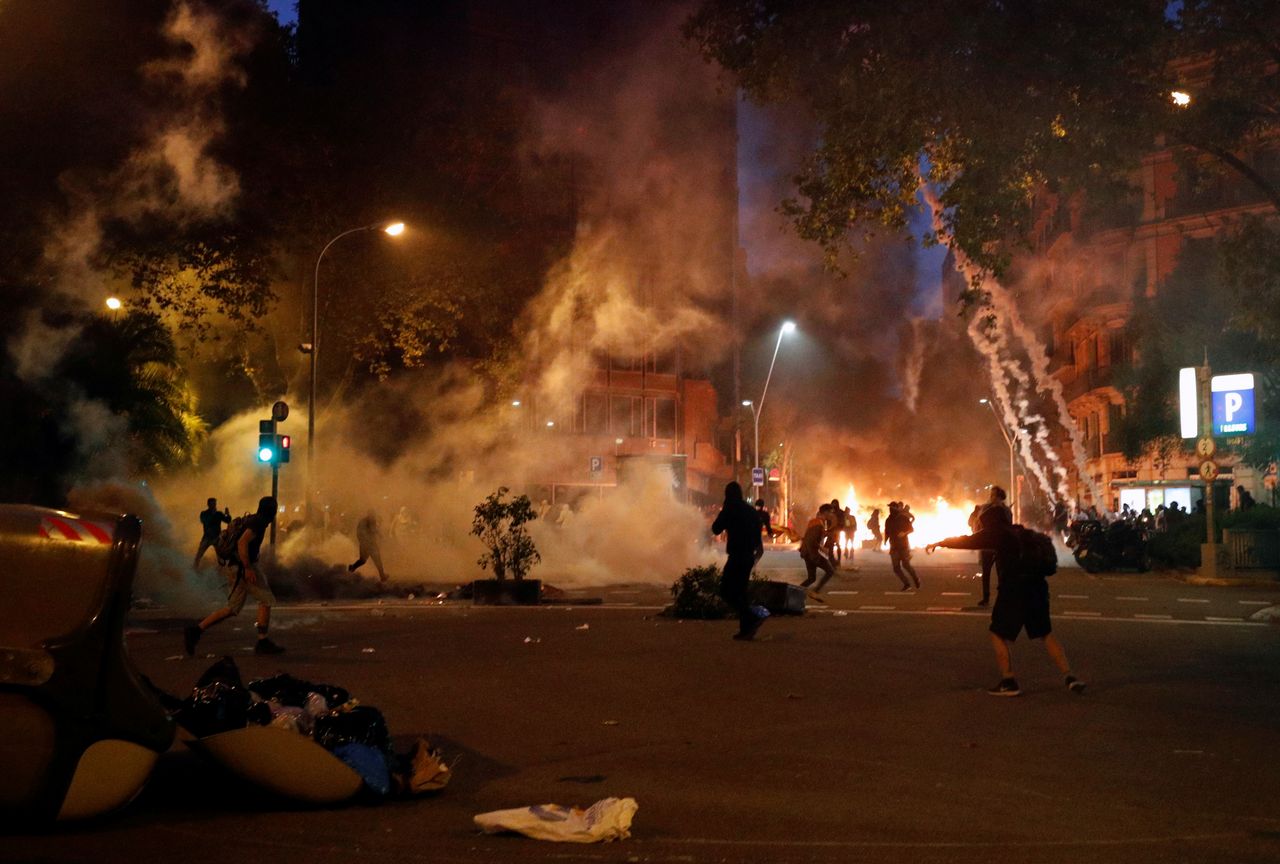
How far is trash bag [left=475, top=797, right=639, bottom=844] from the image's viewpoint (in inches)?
226

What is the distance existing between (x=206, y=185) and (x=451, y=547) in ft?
32.6

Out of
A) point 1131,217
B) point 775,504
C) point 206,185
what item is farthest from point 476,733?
point 775,504

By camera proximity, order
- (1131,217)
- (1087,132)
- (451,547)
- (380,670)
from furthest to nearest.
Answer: (1131,217)
(451,547)
(1087,132)
(380,670)

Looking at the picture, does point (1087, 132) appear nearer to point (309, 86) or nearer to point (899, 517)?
point (899, 517)

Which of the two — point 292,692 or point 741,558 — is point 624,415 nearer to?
point 741,558

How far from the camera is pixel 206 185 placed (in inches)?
1025

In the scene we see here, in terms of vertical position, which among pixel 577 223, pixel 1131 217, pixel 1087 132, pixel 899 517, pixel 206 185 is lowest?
pixel 899 517

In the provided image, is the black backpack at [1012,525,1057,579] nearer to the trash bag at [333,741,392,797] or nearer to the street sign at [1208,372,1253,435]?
the trash bag at [333,741,392,797]

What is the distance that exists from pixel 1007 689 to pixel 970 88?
6771mm

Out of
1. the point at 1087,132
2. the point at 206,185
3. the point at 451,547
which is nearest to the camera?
the point at 1087,132

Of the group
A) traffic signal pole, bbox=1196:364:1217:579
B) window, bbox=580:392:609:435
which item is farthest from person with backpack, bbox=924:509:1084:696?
window, bbox=580:392:609:435

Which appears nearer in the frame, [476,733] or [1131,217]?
[476,733]

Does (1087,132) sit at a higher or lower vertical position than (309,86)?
lower

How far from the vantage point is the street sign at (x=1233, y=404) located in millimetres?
25969
